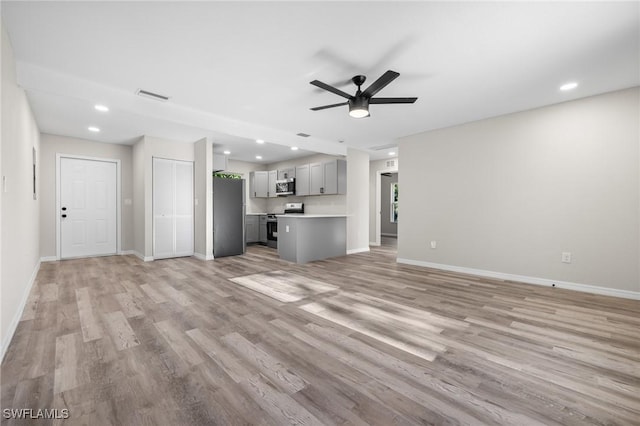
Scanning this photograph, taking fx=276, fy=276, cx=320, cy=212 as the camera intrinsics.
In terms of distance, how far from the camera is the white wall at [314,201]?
6.84 metres

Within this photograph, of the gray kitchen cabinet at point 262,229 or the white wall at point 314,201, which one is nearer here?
the white wall at point 314,201

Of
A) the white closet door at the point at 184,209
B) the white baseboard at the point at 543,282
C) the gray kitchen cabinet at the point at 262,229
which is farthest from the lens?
the gray kitchen cabinet at the point at 262,229

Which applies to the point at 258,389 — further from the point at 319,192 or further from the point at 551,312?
the point at 319,192

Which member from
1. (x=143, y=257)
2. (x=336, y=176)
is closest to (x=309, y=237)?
(x=336, y=176)

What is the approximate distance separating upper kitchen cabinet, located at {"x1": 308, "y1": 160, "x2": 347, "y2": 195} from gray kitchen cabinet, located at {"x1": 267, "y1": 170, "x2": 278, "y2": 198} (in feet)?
4.57

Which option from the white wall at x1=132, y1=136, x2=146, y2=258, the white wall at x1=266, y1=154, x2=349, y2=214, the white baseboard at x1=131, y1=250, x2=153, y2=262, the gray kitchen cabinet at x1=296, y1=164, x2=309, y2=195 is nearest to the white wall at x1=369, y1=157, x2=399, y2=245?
the white wall at x1=266, y1=154, x2=349, y2=214

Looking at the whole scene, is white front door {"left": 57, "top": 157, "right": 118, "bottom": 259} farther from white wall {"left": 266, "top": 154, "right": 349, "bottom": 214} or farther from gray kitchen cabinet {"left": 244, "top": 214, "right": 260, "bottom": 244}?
white wall {"left": 266, "top": 154, "right": 349, "bottom": 214}

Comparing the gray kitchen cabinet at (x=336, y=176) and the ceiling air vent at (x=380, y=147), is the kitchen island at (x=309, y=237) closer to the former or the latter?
the gray kitchen cabinet at (x=336, y=176)

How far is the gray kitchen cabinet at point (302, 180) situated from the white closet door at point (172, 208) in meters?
2.60

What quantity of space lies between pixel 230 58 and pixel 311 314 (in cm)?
271

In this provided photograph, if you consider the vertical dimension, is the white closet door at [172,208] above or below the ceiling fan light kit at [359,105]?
below

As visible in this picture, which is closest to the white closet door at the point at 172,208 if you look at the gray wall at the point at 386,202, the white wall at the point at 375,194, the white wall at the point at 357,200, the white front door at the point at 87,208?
the white front door at the point at 87,208

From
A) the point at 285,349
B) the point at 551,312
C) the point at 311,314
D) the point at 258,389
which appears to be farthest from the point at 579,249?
the point at 258,389

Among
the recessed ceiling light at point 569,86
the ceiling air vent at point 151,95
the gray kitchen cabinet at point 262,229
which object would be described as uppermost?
the ceiling air vent at point 151,95
